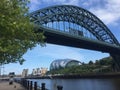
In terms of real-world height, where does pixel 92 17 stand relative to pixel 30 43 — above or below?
above

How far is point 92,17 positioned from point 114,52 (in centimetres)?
1286

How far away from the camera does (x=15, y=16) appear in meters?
15.0

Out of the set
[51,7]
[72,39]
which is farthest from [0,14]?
[51,7]

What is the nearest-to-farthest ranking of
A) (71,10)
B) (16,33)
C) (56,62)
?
(16,33)
(71,10)
(56,62)

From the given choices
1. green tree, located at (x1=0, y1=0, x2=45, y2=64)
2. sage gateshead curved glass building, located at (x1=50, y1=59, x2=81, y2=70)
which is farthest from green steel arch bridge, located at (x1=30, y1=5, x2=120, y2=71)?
sage gateshead curved glass building, located at (x1=50, y1=59, x2=81, y2=70)

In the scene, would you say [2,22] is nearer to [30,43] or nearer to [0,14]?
[0,14]

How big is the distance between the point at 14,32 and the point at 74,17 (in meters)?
70.9

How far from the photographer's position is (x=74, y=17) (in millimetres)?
84812

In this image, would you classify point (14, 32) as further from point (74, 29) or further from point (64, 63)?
point (64, 63)

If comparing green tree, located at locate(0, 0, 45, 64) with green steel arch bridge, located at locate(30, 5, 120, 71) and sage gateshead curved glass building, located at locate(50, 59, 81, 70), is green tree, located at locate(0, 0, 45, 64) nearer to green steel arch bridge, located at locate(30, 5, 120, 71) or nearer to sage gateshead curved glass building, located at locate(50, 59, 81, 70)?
green steel arch bridge, located at locate(30, 5, 120, 71)

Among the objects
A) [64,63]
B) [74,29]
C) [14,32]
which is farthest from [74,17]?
[64,63]

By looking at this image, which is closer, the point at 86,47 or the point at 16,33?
the point at 16,33

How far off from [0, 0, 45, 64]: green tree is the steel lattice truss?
43.3 m

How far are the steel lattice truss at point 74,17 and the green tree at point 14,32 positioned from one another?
43282 millimetres
